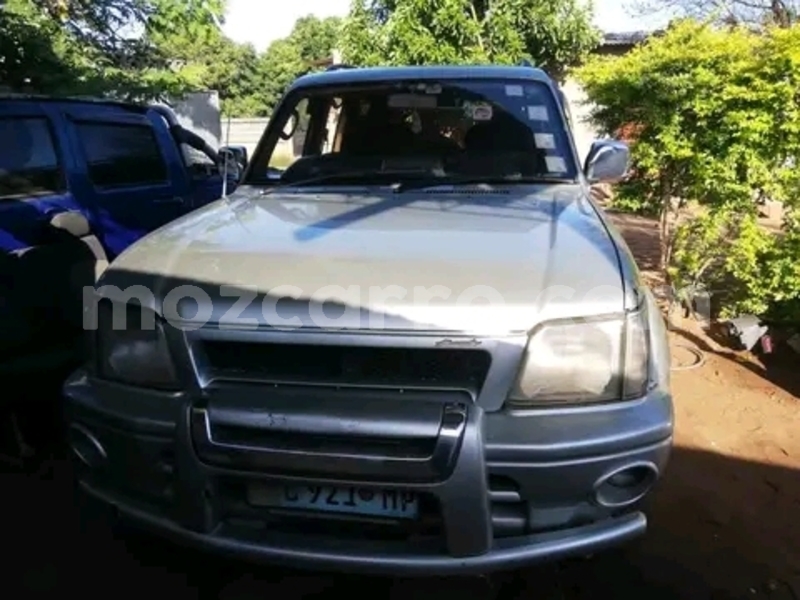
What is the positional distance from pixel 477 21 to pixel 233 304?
10881mm

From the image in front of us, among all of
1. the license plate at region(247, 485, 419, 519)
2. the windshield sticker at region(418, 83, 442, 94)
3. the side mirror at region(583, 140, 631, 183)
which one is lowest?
the license plate at region(247, 485, 419, 519)

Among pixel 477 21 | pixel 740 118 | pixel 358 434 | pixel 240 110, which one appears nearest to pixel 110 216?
pixel 358 434

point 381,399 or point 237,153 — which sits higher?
point 237,153

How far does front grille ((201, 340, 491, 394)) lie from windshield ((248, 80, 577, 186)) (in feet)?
4.52

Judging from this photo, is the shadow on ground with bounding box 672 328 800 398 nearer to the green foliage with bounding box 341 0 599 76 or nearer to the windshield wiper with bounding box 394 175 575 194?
the windshield wiper with bounding box 394 175 575 194

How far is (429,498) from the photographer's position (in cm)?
205

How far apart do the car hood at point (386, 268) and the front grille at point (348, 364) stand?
88 mm

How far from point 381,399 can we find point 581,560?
3.25 feet

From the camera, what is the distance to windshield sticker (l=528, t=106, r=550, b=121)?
362 cm

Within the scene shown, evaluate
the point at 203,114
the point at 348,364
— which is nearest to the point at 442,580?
the point at 348,364

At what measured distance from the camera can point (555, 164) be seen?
11.3ft

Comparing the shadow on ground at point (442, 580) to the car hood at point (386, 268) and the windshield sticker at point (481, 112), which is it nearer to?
the car hood at point (386, 268)

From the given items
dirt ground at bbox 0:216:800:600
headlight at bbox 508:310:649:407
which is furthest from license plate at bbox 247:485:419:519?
dirt ground at bbox 0:216:800:600

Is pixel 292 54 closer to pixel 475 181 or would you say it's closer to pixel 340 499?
pixel 475 181
